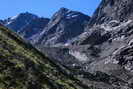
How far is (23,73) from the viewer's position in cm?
1303

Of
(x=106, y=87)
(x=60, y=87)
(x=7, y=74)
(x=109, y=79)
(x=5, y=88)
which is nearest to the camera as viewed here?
(x=5, y=88)

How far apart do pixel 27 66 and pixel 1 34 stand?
4.01m

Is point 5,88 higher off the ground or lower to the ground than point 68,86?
lower

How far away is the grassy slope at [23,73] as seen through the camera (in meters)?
12.3

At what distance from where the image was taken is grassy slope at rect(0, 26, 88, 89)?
12336 millimetres

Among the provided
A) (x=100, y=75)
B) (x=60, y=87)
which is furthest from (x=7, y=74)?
(x=100, y=75)

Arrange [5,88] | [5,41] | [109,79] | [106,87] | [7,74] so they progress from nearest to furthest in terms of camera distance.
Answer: [5,88]
[7,74]
[5,41]
[106,87]
[109,79]

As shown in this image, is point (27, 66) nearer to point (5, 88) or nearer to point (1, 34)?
point (5, 88)

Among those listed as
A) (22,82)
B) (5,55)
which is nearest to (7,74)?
(22,82)

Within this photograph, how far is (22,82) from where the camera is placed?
40.7ft

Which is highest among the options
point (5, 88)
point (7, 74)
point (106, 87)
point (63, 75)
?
point (106, 87)

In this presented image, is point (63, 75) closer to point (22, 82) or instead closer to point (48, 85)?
point (48, 85)

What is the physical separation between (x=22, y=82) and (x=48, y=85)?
1376 millimetres

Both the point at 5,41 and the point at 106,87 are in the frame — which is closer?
the point at 5,41
